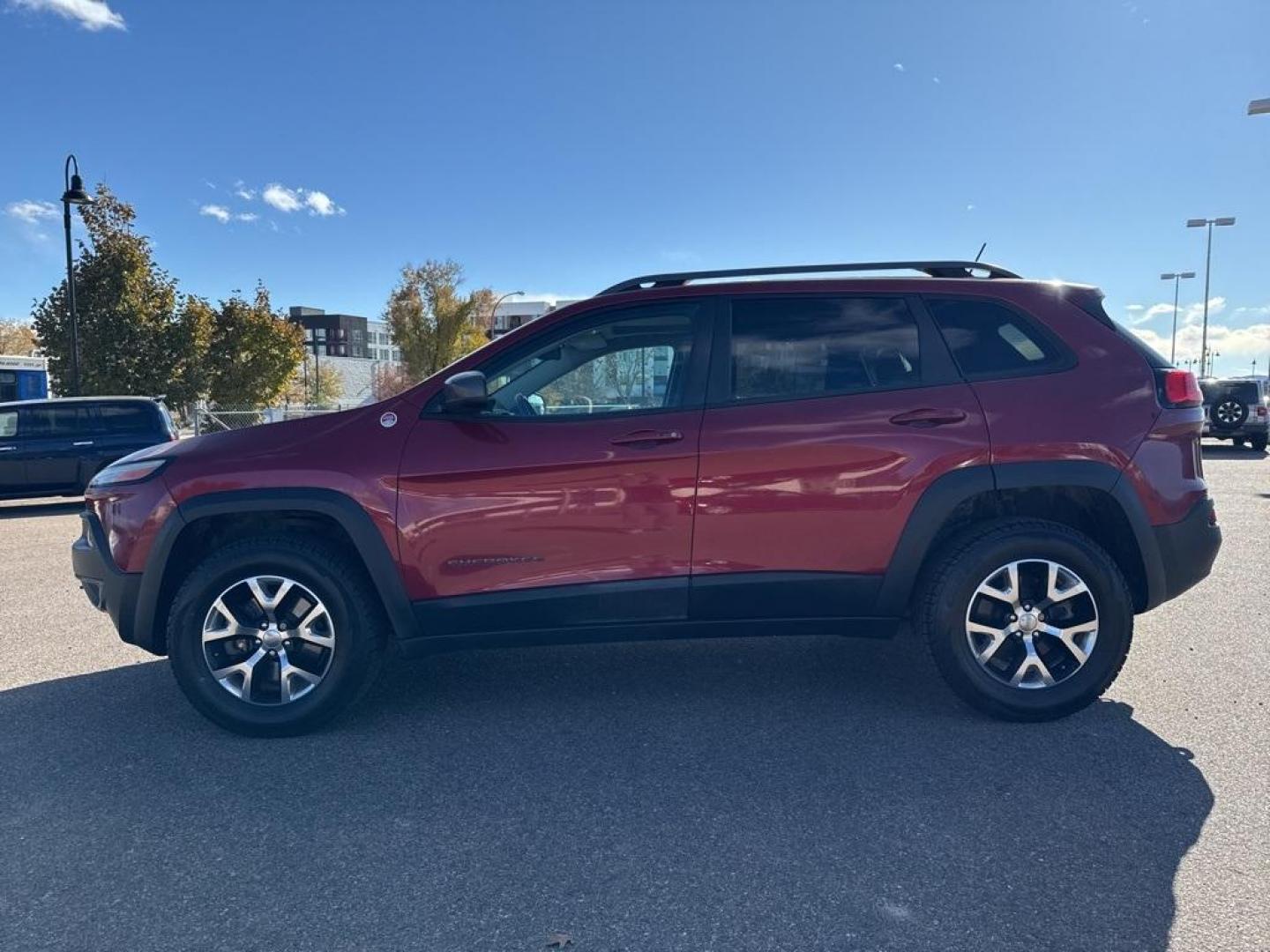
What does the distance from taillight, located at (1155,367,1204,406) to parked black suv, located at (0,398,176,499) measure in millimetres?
12416

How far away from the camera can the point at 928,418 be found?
3604 millimetres

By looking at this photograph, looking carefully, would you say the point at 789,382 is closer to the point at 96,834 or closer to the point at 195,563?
the point at 195,563

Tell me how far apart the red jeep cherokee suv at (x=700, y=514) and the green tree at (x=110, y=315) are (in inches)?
865

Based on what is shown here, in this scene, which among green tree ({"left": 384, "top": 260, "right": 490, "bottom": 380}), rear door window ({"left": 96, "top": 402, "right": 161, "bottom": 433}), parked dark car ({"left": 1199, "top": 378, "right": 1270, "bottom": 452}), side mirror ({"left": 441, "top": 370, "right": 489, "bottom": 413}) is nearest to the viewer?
side mirror ({"left": 441, "top": 370, "right": 489, "bottom": 413})

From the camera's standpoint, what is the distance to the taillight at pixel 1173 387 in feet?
12.0

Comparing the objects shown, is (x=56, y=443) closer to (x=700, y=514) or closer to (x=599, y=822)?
(x=700, y=514)

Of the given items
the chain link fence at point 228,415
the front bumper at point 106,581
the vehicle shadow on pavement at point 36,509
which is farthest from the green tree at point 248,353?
the front bumper at point 106,581

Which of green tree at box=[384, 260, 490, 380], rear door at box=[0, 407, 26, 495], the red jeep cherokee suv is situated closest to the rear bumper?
the red jeep cherokee suv

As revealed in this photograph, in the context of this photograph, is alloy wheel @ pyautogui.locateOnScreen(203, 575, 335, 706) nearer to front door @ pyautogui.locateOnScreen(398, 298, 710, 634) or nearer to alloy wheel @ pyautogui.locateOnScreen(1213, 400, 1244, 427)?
front door @ pyautogui.locateOnScreen(398, 298, 710, 634)

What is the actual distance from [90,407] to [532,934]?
12432 millimetres

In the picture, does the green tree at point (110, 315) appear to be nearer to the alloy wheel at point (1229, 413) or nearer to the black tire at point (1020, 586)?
the black tire at point (1020, 586)

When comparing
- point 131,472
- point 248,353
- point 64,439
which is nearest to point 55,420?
point 64,439

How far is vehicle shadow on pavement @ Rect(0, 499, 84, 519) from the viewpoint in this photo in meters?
11.8

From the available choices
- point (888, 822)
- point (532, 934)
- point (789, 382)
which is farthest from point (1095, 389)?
point (532, 934)
